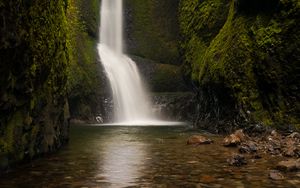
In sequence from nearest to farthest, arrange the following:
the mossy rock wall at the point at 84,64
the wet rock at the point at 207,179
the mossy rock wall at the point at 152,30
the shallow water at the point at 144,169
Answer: the shallow water at the point at 144,169
the wet rock at the point at 207,179
the mossy rock wall at the point at 84,64
the mossy rock wall at the point at 152,30

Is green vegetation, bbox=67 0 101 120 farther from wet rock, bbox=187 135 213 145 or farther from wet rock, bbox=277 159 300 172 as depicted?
wet rock, bbox=277 159 300 172

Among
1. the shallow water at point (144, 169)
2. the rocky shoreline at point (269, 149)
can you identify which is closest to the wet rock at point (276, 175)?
the rocky shoreline at point (269, 149)

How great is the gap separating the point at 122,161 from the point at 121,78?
23117 millimetres

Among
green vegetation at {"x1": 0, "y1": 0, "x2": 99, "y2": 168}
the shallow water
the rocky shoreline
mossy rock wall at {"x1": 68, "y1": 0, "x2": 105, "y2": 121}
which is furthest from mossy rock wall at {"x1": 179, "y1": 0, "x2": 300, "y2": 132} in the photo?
mossy rock wall at {"x1": 68, "y1": 0, "x2": 105, "y2": 121}

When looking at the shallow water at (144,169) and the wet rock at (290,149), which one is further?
the wet rock at (290,149)

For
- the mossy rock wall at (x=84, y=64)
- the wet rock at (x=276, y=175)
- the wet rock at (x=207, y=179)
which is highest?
the mossy rock wall at (x=84, y=64)

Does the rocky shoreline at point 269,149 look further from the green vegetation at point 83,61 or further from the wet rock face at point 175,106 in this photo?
the green vegetation at point 83,61

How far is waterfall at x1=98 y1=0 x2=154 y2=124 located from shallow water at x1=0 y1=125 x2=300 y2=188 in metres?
17.5

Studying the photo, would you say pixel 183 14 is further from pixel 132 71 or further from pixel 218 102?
pixel 218 102

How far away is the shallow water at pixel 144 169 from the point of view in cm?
889

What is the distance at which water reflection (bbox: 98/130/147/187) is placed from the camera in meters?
9.51

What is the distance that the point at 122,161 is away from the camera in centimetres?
1206

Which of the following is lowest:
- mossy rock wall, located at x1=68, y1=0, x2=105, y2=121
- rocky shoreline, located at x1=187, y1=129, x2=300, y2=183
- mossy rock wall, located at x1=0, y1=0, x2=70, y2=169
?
rocky shoreline, located at x1=187, y1=129, x2=300, y2=183

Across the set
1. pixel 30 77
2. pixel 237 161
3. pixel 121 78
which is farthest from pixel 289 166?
pixel 121 78
